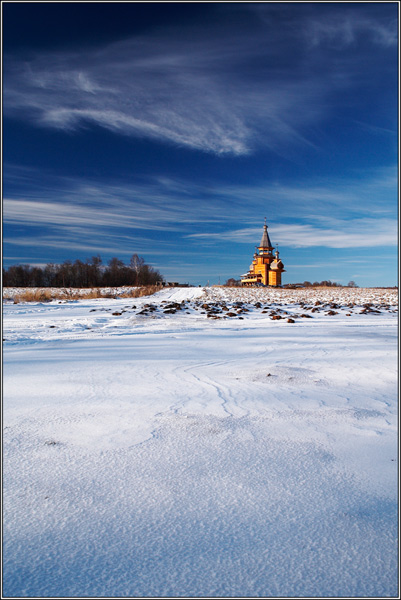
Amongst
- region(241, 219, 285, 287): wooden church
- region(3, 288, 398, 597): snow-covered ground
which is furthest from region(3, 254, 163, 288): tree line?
region(3, 288, 398, 597): snow-covered ground

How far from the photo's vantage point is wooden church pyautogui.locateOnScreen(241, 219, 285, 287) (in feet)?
173

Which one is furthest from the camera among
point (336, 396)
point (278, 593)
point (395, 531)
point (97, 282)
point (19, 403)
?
point (97, 282)

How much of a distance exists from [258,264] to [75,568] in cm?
5598

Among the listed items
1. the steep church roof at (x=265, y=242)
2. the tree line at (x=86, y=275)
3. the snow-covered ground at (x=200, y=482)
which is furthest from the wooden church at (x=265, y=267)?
the snow-covered ground at (x=200, y=482)

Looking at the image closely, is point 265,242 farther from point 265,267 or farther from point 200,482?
point 200,482

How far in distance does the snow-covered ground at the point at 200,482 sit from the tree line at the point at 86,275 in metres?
36.1

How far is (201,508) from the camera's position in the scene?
141 centimetres

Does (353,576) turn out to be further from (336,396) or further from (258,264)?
(258,264)

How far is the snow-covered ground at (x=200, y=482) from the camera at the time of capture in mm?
1113

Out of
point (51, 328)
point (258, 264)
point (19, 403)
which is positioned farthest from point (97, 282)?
point (19, 403)

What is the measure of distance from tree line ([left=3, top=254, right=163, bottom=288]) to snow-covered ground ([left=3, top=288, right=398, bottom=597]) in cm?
3606

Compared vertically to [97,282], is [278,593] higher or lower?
lower

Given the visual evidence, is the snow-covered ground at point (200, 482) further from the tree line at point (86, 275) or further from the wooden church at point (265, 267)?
the wooden church at point (265, 267)

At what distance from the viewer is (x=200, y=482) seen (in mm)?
1590
